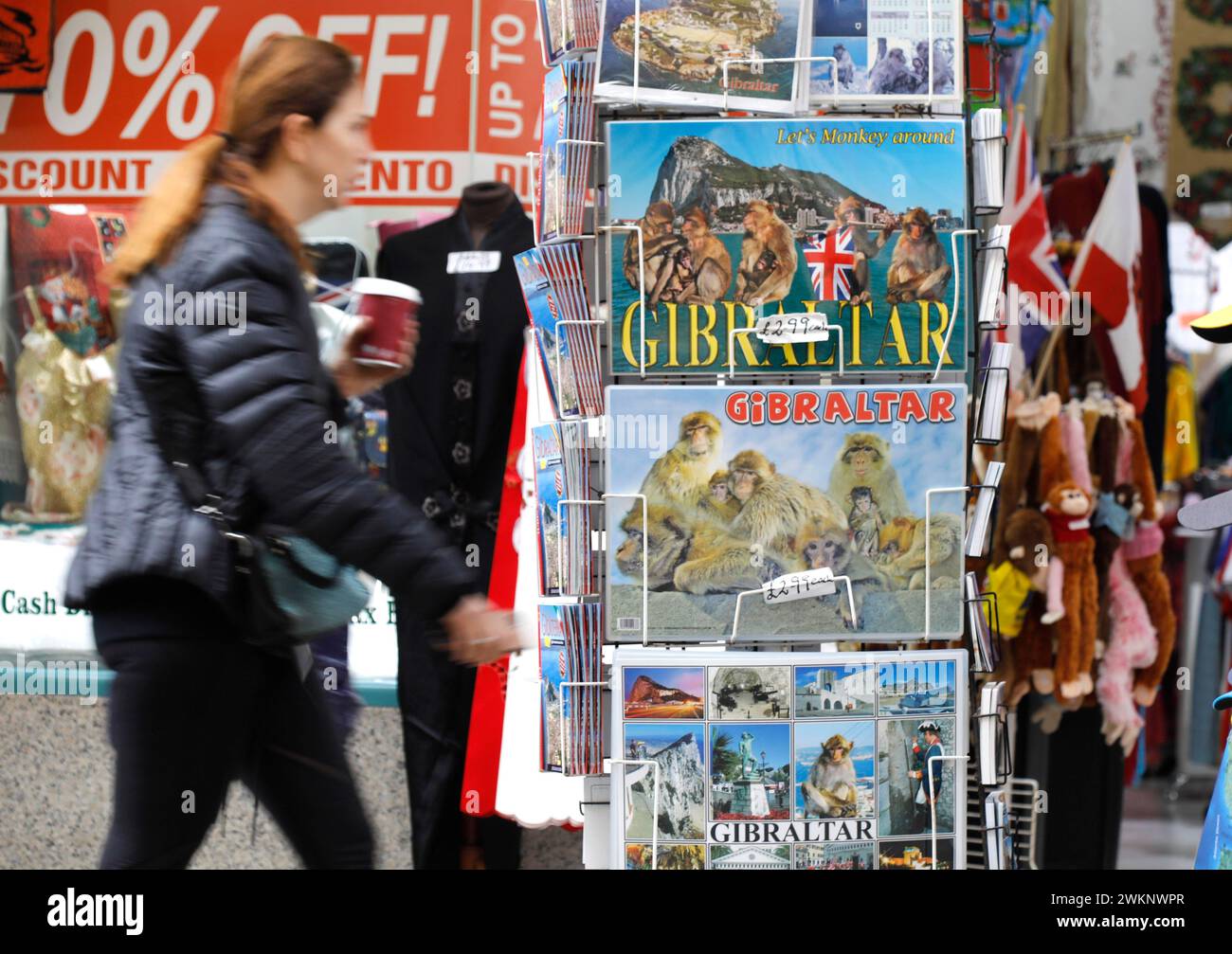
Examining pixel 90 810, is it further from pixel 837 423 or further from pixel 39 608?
pixel 837 423

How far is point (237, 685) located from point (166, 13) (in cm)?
261

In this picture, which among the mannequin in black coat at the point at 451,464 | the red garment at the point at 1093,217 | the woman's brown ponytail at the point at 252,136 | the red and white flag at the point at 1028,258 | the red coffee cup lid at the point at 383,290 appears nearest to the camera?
the woman's brown ponytail at the point at 252,136

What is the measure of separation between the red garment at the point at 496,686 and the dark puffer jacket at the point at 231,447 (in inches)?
63.4

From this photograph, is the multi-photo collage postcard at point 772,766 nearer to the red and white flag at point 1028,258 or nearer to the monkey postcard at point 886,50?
the monkey postcard at point 886,50

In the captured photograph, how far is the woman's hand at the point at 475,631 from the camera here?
1.93m

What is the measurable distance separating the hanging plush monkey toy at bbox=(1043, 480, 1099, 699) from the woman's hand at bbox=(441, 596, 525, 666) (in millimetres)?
2190

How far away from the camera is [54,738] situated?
13.2 feet

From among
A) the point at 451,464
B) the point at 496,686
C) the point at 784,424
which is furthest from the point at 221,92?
the point at 784,424

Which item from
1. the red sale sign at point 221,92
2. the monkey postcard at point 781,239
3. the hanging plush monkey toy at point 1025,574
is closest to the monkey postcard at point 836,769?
the monkey postcard at point 781,239

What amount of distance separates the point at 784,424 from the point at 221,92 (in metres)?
2.15

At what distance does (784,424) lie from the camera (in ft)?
8.37

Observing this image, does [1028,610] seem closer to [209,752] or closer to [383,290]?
[383,290]
